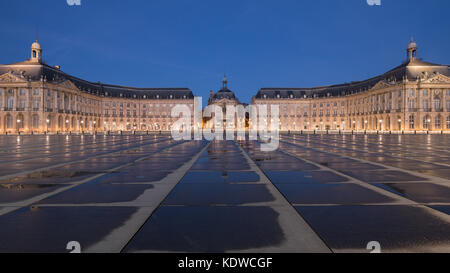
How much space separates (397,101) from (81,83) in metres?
113

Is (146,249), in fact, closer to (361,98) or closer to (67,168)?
(67,168)

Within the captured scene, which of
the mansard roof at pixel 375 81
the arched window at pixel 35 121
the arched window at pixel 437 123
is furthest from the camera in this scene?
the arched window at pixel 437 123

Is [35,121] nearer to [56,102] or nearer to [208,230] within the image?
[56,102]

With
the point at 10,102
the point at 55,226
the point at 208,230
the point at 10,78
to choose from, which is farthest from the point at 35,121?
the point at 208,230

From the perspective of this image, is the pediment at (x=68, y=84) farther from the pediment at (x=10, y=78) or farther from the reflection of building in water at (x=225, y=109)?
the reflection of building in water at (x=225, y=109)

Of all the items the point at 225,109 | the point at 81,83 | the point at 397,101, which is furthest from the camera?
the point at 225,109

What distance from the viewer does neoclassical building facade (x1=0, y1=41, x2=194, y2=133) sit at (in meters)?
93.8

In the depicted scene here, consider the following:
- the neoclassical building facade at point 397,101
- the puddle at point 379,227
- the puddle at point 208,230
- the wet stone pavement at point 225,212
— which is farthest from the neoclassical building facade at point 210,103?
the puddle at point 379,227

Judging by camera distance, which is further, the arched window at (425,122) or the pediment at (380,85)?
the pediment at (380,85)

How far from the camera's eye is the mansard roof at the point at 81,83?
314 feet

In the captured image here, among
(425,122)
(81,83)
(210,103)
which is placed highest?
(81,83)

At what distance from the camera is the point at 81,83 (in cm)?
12094

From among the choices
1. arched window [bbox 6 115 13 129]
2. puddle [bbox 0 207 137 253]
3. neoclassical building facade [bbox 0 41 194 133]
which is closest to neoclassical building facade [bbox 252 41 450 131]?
neoclassical building facade [bbox 0 41 194 133]

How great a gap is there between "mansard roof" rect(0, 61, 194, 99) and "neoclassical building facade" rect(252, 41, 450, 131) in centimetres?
6935
